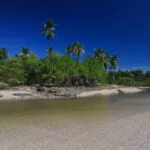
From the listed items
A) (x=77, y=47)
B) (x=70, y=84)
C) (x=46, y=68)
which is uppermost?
(x=77, y=47)

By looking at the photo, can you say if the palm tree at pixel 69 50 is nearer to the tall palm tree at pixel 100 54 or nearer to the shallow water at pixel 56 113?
the tall palm tree at pixel 100 54

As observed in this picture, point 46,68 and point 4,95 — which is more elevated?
point 46,68

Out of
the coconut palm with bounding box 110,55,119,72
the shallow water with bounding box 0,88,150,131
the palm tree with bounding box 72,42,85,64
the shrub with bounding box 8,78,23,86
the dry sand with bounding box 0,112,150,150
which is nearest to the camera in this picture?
the dry sand with bounding box 0,112,150,150

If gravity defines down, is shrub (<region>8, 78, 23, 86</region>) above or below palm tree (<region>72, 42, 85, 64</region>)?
below

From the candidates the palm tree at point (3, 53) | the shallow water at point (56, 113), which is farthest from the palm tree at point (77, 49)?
the shallow water at point (56, 113)

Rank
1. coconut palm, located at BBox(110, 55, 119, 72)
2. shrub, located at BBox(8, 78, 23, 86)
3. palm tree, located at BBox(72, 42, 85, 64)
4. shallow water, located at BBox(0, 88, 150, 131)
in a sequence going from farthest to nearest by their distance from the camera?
coconut palm, located at BBox(110, 55, 119, 72)
palm tree, located at BBox(72, 42, 85, 64)
shrub, located at BBox(8, 78, 23, 86)
shallow water, located at BBox(0, 88, 150, 131)

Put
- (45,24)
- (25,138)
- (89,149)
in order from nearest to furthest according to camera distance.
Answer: (89,149) → (25,138) → (45,24)

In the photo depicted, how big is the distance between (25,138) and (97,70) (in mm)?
68155

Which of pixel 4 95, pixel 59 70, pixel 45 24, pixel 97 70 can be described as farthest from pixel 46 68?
pixel 4 95

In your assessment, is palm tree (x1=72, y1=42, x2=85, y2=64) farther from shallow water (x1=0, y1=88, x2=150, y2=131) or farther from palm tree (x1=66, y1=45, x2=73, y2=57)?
shallow water (x1=0, y1=88, x2=150, y2=131)

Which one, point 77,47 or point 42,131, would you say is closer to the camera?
point 42,131

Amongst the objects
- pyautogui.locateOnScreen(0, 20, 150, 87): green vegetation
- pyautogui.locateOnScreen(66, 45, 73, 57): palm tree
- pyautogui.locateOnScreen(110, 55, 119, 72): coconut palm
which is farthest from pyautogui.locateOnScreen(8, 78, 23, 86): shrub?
pyautogui.locateOnScreen(110, 55, 119, 72): coconut palm

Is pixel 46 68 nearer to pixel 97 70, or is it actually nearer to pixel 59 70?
pixel 59 70

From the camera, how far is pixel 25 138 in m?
13.1
